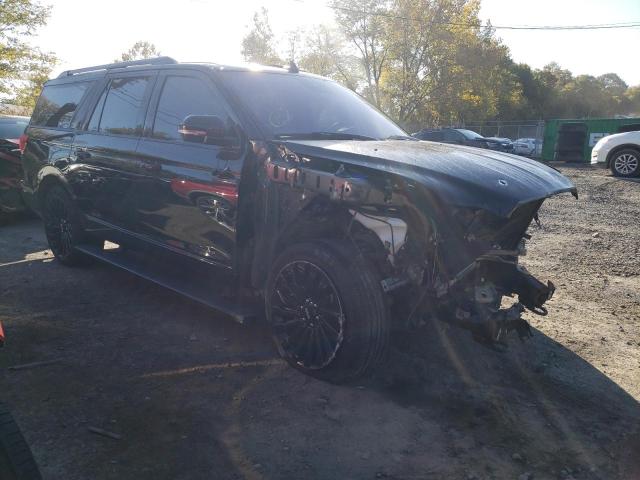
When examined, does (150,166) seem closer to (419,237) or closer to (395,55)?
(419,237)

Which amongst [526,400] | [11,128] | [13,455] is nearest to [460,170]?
[526,400]

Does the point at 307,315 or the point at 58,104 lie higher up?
the point at 58,104

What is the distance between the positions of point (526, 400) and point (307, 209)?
1776 mm

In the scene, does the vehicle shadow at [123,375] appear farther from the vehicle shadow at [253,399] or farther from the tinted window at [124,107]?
the tinted window at [124,107]

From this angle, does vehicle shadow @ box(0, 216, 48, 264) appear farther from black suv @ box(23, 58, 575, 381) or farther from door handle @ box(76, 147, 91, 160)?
Answer: black suv @ box(23, 58, 575, 381)

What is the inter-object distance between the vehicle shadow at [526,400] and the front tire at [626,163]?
11.5 meters

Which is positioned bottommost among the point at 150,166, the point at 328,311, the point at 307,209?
the point at 328,311

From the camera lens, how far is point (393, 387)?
3260 millimetres

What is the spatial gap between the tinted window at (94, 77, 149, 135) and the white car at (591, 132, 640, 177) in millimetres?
13013

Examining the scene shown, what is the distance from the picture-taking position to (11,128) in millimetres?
7938

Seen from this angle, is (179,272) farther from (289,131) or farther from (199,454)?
(199,454)

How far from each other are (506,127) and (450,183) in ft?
116

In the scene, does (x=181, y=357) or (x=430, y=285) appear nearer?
(x=430, y=285)

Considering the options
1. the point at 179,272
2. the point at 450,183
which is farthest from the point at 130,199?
the point at 450,183
